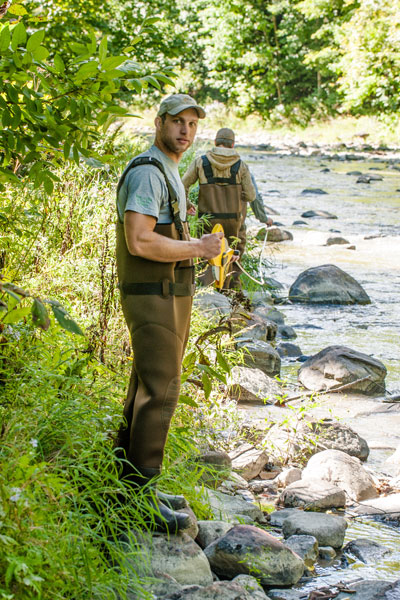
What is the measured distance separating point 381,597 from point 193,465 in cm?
122

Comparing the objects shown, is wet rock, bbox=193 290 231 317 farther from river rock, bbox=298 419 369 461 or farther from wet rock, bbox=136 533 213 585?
wet rock, bbox=136 533 213 585

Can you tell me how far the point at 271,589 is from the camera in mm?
3488

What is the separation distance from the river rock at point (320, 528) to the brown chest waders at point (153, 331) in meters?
1.03

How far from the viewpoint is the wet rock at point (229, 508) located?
392cm

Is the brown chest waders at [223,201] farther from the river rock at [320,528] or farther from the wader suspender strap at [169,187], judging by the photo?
the wader suspender strap at [169,187]

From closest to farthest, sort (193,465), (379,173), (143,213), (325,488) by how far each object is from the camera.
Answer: (143,213) < (193,465) < (325,488) < (379,173)

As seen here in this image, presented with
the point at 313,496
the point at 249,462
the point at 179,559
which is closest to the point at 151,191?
the point at 179,559

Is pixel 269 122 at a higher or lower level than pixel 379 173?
higher

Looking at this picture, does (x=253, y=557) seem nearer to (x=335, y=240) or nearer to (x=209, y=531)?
(x=209, y=531)

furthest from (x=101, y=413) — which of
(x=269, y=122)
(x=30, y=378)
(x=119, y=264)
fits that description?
(x=269, y=122)

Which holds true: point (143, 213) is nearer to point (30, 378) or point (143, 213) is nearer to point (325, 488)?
point (30, 378)

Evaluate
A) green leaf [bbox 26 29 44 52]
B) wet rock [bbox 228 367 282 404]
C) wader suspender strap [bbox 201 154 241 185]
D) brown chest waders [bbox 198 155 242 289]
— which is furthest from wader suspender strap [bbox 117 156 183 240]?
wader suspender strap [bbox 201 154 241 185]

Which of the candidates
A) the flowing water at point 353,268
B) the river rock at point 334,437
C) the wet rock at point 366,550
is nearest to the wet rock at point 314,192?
the flowing water at point 353,268

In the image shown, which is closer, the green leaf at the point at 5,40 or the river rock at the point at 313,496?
the green leaf at the point at 5,40
